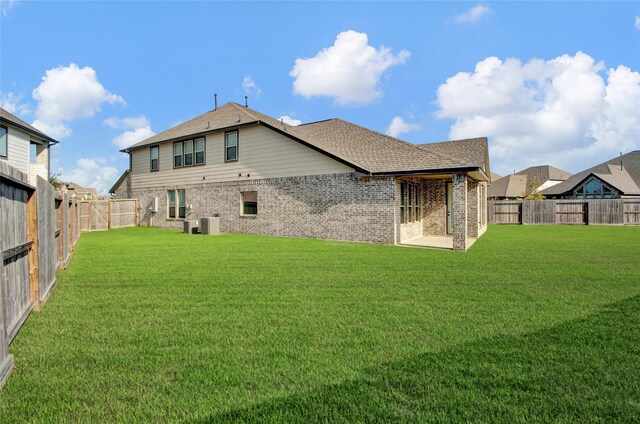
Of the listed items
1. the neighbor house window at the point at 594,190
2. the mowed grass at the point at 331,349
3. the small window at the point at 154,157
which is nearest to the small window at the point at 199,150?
the small window at the point at 154,157

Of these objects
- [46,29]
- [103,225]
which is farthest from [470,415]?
[103,225]

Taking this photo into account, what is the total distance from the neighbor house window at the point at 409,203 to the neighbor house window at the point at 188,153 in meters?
11.3

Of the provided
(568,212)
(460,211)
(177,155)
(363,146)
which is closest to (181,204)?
(177,155)

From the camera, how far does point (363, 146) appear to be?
16859 millimetres

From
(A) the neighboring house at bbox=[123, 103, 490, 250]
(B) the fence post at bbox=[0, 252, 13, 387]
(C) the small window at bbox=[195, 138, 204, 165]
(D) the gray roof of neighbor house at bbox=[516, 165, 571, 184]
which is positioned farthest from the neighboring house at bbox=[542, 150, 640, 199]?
(B) the fence post at bbox=[0, 252, 13, 387]

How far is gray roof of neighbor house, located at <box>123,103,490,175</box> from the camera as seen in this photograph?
1391 centimetres

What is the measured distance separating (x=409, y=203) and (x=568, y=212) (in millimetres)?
17699

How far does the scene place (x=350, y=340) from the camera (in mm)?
4195

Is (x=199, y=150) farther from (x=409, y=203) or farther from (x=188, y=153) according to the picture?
(x=409, y=203)

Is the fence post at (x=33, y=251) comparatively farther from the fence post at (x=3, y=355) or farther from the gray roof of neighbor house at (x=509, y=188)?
the gray roof of neighbor house at (x=509, y=188)

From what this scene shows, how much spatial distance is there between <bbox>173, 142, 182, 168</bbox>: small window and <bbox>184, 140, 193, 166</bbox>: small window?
1.58ft

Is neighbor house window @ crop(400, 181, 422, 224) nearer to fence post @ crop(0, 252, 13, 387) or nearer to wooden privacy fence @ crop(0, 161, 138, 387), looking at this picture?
wooden privacy fence @ crop(0, 161, 138, 387)

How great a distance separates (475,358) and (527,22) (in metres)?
10.8

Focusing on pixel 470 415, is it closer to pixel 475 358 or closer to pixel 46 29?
pixel 475 358
